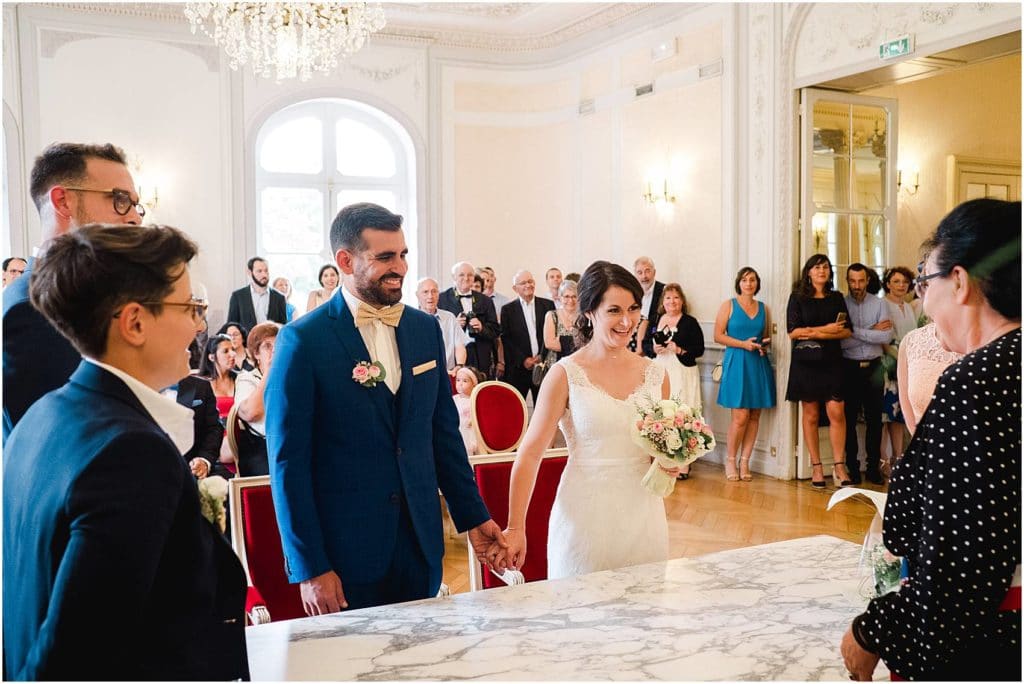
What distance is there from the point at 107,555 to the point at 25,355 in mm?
861

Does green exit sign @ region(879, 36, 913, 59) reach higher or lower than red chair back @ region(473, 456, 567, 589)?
higher

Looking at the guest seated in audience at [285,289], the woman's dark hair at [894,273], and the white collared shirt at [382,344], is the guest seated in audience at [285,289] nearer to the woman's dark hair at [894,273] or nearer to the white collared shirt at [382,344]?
the woman's dark hair at [894,273]

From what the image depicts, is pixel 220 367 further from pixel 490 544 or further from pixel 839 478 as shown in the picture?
pixel 839 478

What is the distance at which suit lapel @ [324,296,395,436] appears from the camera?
251 centimetres

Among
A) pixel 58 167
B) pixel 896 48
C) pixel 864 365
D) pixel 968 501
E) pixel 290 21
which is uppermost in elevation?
pixel 290 21

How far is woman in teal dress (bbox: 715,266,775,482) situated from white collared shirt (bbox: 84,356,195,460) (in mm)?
6621

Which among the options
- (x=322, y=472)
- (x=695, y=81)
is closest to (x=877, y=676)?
(x=322, y=472)

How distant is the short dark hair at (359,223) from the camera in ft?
8.42

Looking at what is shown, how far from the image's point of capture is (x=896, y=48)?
6473 millimetres

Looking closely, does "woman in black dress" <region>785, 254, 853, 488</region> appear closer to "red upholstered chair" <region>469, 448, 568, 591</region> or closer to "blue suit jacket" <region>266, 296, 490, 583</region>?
"red upholstered chair" <region>469, 448, 568, 591</region>

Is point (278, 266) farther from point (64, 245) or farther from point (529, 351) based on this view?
point (64, 245)

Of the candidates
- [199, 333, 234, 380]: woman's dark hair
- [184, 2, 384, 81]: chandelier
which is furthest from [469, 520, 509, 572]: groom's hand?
[184, 2, 384, 81]: chandelier

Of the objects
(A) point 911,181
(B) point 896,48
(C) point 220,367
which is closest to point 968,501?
(C) point 220,367

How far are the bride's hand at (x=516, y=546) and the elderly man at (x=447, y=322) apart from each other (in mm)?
5029
